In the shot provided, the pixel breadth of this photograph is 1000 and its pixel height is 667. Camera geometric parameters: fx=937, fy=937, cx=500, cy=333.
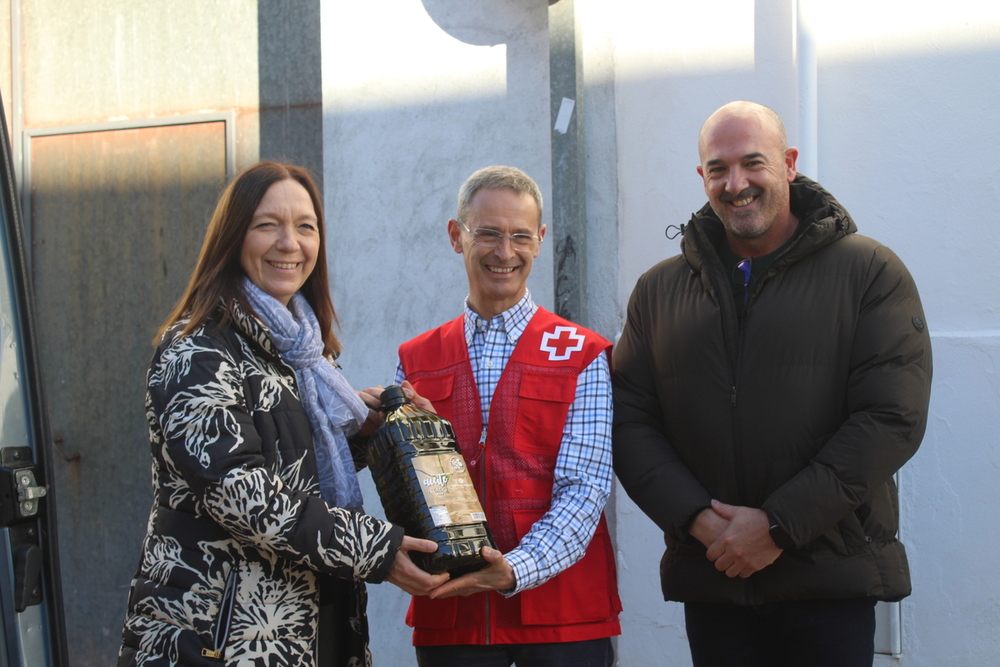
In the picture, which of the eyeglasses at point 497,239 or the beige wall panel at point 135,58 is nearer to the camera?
the eyeglasses at point 497,239

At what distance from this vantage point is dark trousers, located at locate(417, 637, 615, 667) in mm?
2467

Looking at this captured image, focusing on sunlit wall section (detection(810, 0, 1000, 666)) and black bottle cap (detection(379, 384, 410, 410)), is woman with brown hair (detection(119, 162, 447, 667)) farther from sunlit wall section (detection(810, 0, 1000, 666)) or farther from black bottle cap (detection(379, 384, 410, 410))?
sunlit wall section (detection(810, 0, 1000, 666))

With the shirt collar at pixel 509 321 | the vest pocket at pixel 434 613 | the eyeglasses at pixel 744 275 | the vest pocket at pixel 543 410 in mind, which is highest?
the eyeglasses at pixel 744 275

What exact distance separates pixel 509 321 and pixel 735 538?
2.84ft

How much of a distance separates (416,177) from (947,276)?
241cm

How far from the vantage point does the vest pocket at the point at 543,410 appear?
256 cm

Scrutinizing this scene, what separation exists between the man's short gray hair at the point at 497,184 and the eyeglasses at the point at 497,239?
79mm

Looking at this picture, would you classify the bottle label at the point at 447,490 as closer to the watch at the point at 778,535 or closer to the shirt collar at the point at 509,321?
the shirt collar at the point at 509,321

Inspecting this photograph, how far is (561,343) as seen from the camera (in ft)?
8.78

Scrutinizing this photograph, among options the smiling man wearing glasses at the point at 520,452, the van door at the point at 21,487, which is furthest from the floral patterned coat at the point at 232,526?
the smiling man wearing glasses at the point at 520,452

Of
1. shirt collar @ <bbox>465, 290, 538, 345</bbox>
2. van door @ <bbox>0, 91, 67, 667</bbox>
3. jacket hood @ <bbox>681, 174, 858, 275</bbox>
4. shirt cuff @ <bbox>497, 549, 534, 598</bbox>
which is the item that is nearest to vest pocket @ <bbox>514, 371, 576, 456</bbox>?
shirt collar @ <bbox>465, 290, 538, 345</bbox>

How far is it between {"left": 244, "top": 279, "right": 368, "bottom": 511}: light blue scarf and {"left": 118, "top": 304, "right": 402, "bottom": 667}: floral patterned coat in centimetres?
8

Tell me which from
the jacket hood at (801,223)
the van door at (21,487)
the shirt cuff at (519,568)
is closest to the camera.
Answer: the van door at (21,487)

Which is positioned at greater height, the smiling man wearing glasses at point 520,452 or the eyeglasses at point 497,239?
the eyeglasses at point 497,239
